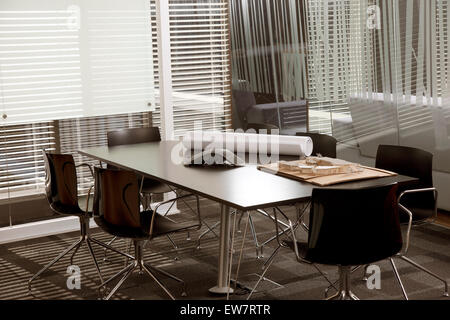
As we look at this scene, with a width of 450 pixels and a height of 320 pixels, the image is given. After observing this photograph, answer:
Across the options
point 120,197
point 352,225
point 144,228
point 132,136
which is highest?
point 132,136

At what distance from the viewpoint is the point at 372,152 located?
6855mm

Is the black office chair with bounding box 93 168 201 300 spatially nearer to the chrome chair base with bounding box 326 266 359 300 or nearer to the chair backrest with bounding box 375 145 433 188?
the chrome chair base with bounding box 326 266 359 300

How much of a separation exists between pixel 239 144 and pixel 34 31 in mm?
2274

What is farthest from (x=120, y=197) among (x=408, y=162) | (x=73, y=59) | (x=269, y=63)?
(x=269, y=63)

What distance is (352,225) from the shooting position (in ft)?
11.8

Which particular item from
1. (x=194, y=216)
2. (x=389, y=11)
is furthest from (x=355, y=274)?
(x=389, y=11)

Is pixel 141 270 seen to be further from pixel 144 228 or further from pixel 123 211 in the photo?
pixel 123 211

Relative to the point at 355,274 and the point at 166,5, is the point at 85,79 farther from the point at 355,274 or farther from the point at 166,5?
the point at 355,274

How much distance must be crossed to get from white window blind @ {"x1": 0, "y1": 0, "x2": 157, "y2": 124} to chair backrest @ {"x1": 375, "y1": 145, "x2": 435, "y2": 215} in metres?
2.68

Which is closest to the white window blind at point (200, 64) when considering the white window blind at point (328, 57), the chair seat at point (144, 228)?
the white window blind at point (328, 57)

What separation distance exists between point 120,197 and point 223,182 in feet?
2.08

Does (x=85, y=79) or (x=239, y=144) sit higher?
(x=85, y=79)

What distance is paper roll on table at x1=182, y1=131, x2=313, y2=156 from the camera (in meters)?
4.70

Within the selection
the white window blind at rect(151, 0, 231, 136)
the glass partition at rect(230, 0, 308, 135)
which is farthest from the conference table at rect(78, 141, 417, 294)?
the glass partition at rect(230, 0, 308, 135)
